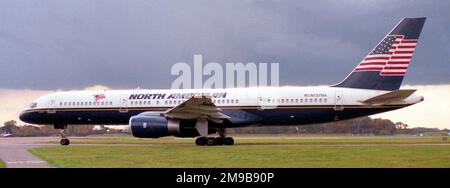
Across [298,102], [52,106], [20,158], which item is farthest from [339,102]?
[52,106]

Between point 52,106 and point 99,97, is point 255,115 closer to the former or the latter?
point 99,97

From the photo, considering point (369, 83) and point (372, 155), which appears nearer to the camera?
point (372, 155)

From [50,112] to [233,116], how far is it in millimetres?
12185

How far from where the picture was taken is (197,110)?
31953 mm

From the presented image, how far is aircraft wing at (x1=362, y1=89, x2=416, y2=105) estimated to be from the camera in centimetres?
2998

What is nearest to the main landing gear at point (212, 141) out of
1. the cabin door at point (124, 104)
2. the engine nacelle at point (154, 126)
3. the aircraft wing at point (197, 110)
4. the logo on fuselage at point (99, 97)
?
the aircraft wing at point (197, 110)

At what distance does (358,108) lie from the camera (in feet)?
105

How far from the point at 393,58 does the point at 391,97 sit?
107 inches

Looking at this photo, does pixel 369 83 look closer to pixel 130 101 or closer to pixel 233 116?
pixel 233 116

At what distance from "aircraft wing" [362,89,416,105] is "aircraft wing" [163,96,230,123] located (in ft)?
25.5
